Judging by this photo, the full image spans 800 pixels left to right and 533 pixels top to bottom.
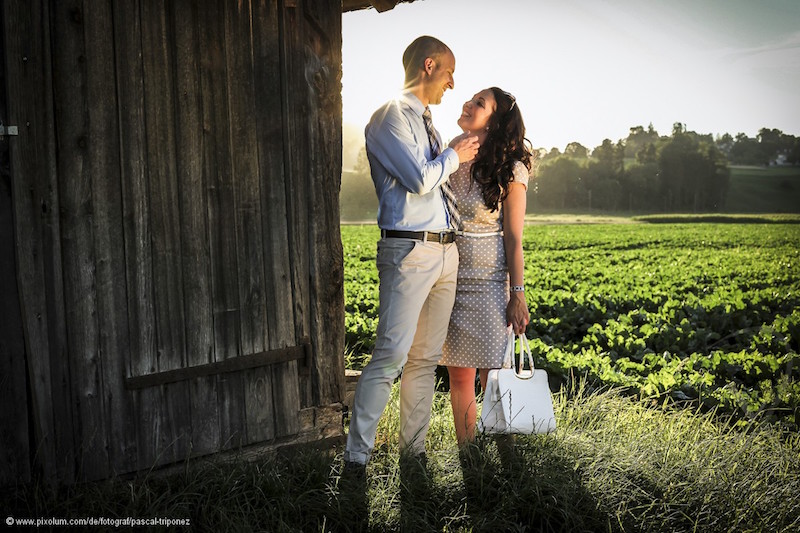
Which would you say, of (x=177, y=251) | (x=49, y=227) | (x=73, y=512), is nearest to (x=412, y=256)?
(x=177, y=251)

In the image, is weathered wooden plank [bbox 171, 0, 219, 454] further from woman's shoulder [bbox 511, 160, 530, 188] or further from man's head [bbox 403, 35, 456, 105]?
woman's shoulder [bbox 511, 160, 530, 188]

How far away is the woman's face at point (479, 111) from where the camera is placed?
3693 millimetres

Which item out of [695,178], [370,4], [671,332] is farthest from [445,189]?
[695,178]

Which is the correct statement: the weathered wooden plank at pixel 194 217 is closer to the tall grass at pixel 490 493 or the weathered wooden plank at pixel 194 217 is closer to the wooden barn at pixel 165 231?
the wooden barn at pixel 165 231

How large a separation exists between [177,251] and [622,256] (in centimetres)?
1910

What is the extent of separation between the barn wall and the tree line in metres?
93.4

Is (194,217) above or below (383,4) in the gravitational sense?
below

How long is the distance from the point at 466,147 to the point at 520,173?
41 centimetres

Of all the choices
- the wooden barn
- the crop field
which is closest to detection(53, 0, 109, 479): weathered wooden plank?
the wooden barn

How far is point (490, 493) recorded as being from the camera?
10.8 ft

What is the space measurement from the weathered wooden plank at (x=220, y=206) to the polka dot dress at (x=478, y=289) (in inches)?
47.9

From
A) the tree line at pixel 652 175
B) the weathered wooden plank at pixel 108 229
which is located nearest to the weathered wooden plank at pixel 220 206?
the weathered wooden plank at pixel 108 229

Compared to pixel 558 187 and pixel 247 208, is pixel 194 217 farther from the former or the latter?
pixel 558 187

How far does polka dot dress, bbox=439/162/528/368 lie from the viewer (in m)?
3.76
